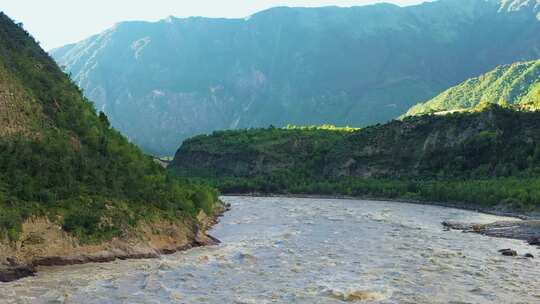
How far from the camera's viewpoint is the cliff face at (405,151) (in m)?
133

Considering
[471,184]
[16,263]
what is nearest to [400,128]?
[471,184]

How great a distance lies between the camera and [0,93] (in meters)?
51.7

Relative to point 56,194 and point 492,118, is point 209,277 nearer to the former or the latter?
point 56,194

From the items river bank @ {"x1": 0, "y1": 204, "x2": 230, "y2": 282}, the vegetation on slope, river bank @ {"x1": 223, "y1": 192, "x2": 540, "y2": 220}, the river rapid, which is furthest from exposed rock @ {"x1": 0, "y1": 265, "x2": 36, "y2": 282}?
river bank @ {"x1": 223, "y1": 192, "x2": 540, "y2": 220}

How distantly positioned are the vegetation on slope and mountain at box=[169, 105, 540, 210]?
62696 mm

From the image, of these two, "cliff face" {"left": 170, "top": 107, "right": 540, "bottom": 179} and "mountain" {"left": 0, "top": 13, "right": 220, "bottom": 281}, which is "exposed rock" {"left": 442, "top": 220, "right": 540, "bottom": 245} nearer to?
"mountain" {"left": 0, "top": 13, "right": 220, "bottom": 281}

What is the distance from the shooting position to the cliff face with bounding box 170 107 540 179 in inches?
5249

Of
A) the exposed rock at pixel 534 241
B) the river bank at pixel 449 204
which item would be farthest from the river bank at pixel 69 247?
the river bank at pixel 449 204

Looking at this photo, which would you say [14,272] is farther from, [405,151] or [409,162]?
[405,151]

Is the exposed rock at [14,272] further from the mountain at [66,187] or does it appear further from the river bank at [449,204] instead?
the river bank at [449,204]

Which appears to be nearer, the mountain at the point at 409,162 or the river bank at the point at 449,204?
the river bank at the point at 449,204

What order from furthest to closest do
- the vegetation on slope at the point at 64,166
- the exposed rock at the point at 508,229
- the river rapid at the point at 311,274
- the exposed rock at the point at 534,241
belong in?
the exposed rock at the point at 508,229 < the exposed rock at the point at 534,241 < the vegetation on slope at the point at 64,166 < the river rapid at the point at 311,274

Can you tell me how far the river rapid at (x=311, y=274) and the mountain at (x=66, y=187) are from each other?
2072mm

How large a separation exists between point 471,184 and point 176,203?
3041 inches
